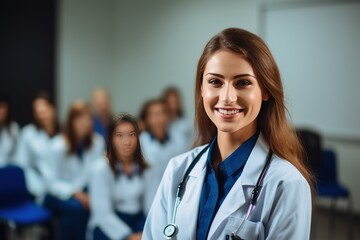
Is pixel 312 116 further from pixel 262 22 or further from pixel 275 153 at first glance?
pixel 275 153

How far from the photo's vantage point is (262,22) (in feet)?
14.2

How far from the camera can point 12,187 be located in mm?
2723

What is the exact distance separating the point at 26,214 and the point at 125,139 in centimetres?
223

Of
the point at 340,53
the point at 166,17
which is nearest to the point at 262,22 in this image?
the point at 340,53

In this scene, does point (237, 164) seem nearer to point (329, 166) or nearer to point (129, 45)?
point (329, 166)

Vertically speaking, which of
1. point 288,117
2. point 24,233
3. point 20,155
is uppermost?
point 288,117

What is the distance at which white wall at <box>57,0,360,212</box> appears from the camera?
16.6 feet

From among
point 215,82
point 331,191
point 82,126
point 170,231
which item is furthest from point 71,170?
point 331,191

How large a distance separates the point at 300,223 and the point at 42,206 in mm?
2442

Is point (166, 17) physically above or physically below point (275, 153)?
above

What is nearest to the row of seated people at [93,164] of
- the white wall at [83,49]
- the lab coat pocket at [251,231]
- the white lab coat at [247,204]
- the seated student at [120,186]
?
the seated student at [120,186]

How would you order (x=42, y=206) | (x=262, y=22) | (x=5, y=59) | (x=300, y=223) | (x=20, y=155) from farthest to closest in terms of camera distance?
(x=5, y=59)
(x=262, y=22)
(x=20, y=155)
(x=42, y=206)
(x=300, y=223)

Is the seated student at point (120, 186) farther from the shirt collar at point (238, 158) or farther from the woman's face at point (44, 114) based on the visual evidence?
the woman's face at point (44, 114)

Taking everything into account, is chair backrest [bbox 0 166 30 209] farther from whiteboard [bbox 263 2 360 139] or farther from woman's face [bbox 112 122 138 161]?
whiteboard [bbox 263 2 360 139]
